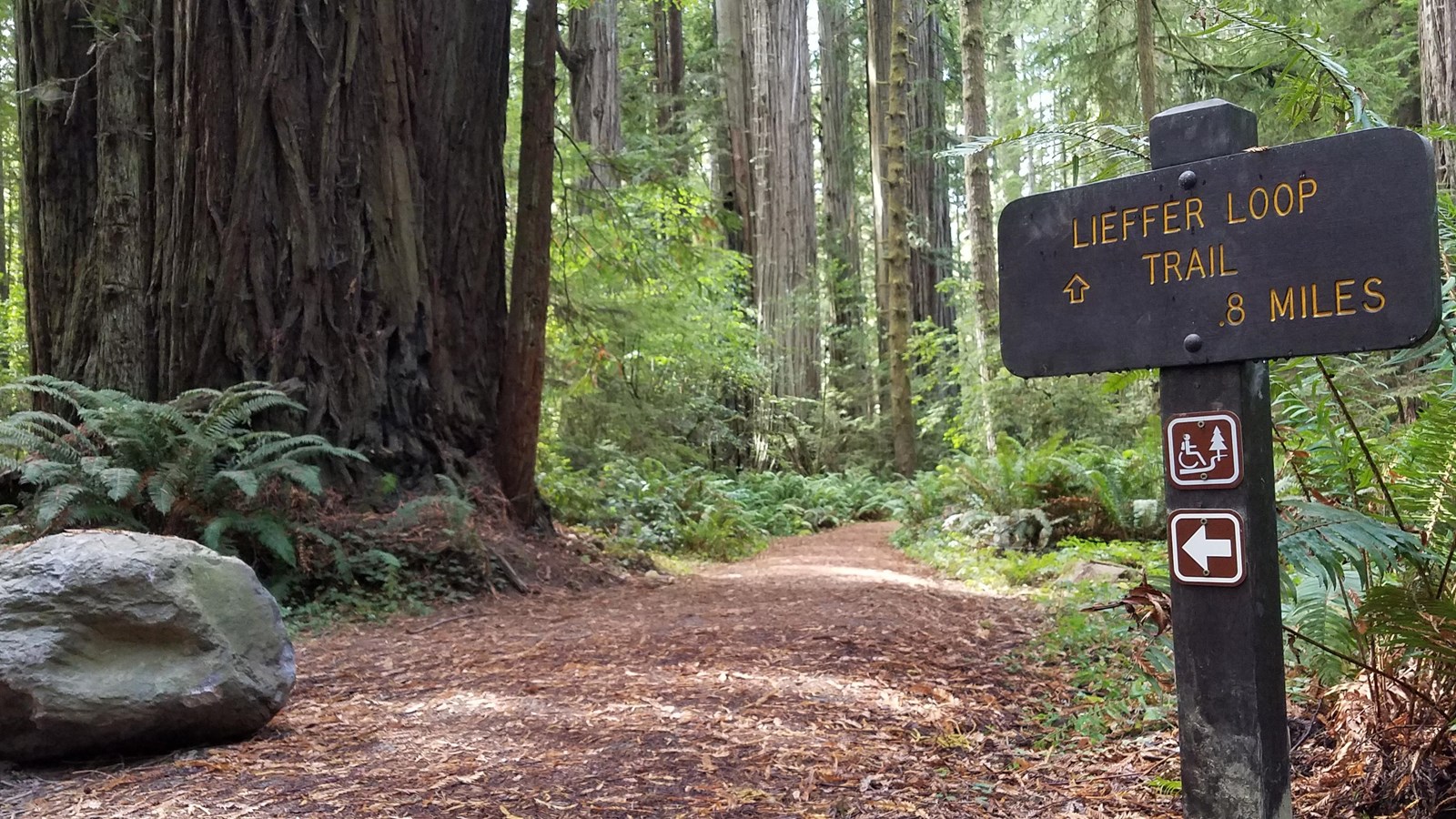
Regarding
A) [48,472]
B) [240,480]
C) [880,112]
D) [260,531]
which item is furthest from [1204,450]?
[880,112]

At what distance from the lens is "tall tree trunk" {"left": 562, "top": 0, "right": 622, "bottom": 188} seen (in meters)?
15.4

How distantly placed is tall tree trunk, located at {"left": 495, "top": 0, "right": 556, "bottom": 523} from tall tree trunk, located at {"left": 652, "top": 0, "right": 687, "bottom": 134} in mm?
12511

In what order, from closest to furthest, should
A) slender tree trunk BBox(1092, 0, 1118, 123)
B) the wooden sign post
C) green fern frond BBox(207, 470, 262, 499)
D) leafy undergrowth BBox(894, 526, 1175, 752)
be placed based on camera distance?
the wooden sign post
leafy undergrowth BBox(894, 526, 1175, 752)
green fern frond BBox(207, 470, 262, 499)
slender tree trunk BBox(1092, 0, 1118, 123)

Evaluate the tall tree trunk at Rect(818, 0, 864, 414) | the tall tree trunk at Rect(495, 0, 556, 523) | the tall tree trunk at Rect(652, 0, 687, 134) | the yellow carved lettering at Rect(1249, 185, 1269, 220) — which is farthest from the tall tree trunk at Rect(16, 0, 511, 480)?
the tall tree trunk at Rect(652, 0, 687, 134)

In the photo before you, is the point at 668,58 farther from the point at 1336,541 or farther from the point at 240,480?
the point at 1336,541

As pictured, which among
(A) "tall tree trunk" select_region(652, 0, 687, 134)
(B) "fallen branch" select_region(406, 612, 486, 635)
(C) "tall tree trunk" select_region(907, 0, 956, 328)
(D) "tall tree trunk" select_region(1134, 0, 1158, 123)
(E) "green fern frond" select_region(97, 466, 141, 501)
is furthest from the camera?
(A) "tall tree trunk" select_region(652, 0, 687, 134)

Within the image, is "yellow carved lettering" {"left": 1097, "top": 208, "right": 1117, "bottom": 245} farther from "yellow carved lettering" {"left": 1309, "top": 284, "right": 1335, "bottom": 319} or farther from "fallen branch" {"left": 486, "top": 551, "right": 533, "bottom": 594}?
"fallen branch" {"left": 486, "top": 551, "right": 533, "bottom": 594}

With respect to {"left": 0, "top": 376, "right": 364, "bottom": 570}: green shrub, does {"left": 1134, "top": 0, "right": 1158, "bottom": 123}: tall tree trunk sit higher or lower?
higher

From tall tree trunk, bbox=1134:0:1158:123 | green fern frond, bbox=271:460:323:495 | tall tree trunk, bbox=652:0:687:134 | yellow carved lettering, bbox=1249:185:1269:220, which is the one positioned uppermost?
tall tree trunk, bbox=652:0:687:134

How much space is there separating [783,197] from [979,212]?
224 inches

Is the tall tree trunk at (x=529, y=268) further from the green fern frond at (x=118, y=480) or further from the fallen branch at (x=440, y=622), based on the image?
the green fern frond at (x=118, y=480)

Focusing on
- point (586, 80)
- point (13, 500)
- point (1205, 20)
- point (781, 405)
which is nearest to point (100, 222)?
point (13, 500)

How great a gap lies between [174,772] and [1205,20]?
13.8ft

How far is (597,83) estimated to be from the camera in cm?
1584
